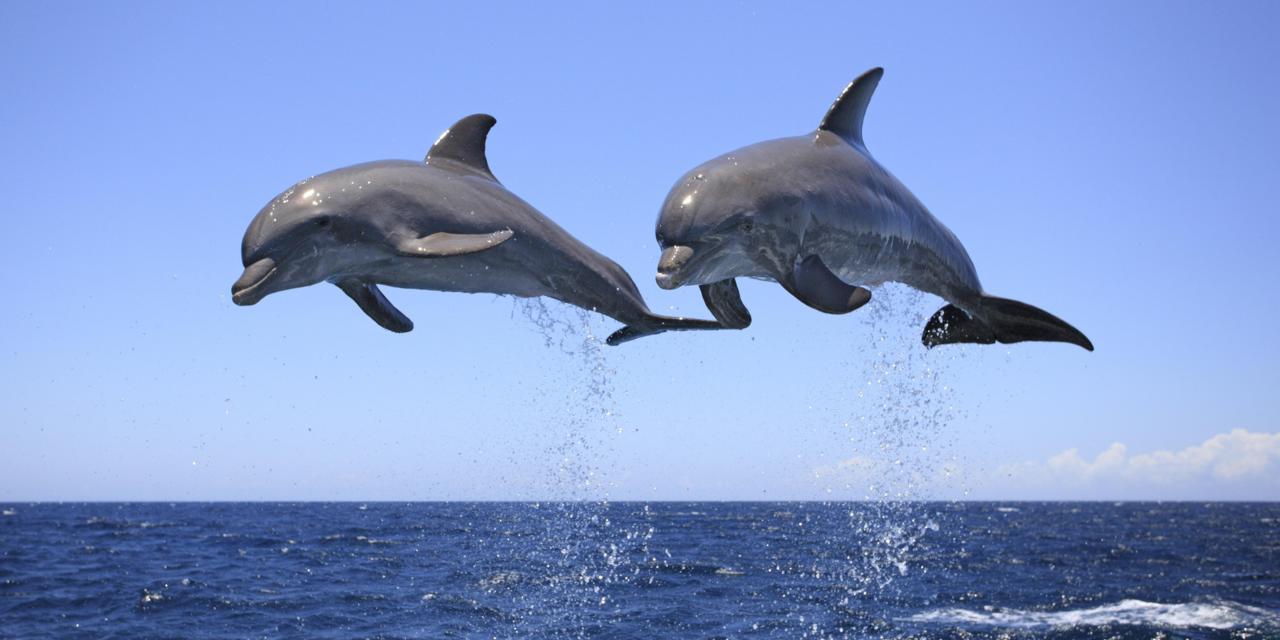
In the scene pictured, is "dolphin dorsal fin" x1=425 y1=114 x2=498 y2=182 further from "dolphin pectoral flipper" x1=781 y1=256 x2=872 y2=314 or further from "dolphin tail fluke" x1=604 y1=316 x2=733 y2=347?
"dolphin pectoral flipper" x1=781 y1=256 x2=872 y2=314

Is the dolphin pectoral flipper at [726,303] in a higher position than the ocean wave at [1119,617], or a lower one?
higher

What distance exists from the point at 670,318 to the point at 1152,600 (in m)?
22.7

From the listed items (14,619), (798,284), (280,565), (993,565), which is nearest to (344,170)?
(798,284)

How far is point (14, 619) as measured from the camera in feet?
68.9

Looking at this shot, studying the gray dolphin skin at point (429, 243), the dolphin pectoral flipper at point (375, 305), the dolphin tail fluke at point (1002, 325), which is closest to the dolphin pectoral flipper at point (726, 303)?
the gray dolphin skin at point (429, 243)

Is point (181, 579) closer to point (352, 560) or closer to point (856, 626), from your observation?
point (352, 560)

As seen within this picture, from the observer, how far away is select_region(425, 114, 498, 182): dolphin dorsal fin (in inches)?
255

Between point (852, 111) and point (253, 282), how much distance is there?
12.1 feet

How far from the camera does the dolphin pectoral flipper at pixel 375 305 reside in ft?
20.0

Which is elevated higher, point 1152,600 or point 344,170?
point 344,170

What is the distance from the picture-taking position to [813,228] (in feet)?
19.5

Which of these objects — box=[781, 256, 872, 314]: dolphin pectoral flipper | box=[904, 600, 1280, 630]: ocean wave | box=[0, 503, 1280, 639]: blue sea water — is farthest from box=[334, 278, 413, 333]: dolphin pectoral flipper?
box=[904, 600, 1280, 630]: ocean wave

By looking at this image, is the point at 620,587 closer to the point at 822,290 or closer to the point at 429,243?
the point at 822,290

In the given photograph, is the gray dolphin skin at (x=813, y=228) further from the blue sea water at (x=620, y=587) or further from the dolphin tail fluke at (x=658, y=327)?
the blue sea water at (x=620, y=587)
